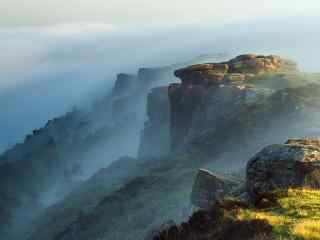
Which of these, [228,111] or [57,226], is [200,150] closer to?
[228,111]

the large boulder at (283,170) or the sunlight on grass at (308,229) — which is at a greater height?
the sunlight on grass at (308,229)

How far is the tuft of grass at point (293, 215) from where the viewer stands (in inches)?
603

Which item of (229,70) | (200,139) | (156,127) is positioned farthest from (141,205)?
(156,127)

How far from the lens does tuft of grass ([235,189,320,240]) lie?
15.3 m

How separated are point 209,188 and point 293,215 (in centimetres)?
1979

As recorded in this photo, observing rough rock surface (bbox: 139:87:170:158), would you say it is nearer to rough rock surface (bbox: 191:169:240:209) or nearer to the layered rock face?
the layered rock face

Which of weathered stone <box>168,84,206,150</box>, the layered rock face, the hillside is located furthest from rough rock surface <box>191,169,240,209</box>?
weathered stone <box>168,84,206,150</box>

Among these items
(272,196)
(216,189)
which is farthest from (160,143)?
(272,196)

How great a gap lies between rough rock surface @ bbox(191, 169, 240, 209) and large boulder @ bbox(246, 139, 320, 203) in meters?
10.7

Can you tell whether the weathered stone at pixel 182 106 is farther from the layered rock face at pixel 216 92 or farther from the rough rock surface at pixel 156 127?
the rough rock surface at pixel 156 127

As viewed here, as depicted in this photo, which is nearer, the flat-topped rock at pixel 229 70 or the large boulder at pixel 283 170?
the large boulder at pixel 283 170

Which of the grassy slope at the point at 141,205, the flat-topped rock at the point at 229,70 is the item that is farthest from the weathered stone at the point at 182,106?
the grassy slope at the point at 141,205

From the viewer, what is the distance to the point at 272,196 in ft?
70.2

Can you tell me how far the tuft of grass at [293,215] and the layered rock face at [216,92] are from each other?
60443mm
